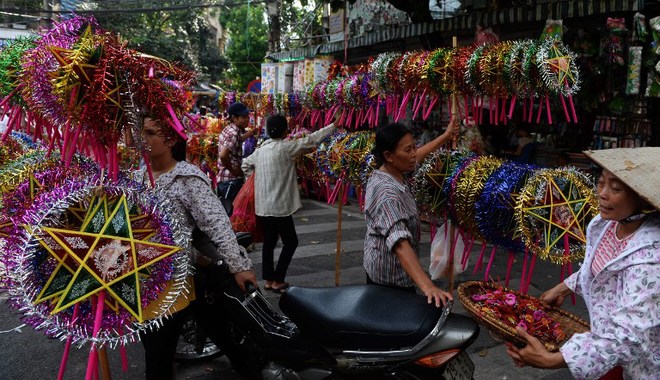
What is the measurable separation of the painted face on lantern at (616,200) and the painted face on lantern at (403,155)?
3.60 ft

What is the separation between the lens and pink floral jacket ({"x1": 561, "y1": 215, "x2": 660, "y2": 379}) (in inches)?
62.4

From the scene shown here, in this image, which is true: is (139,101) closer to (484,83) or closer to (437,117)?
(484,83)

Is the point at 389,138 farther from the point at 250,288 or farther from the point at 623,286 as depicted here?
the point at 623,286

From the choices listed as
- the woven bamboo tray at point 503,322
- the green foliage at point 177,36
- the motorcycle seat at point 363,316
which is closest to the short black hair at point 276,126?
the motorcycle seat at point 363,316

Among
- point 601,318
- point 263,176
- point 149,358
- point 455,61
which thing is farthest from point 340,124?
point 601,318

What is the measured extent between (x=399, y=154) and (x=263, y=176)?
2352 mm

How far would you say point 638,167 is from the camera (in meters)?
1.67

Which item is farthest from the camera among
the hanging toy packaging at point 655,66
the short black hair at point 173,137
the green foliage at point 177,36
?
the green foliage at point 177,36

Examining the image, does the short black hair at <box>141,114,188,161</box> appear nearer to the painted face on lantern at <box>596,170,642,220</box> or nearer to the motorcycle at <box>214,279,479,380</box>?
the motorcycle at <box>214,279,479,380</box>

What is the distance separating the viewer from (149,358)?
8.02 ft

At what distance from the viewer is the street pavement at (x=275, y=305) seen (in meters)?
3.38

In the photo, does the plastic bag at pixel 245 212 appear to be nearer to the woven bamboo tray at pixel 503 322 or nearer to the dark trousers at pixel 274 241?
the dark trousers at pixel 274 241

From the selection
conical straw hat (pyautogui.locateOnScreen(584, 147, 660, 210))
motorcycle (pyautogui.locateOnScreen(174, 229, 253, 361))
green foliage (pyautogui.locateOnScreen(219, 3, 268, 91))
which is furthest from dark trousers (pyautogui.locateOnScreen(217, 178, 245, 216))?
green foliage (pyautogui.locateOnScreen(219, 3, 268, 91))

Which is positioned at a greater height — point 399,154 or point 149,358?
point 399,154
